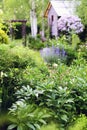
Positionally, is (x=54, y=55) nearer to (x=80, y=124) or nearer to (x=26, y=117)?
(x=80, y=124)

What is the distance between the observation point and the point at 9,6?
66.9 ft

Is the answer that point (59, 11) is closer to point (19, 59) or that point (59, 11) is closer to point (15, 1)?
point (15, 1)

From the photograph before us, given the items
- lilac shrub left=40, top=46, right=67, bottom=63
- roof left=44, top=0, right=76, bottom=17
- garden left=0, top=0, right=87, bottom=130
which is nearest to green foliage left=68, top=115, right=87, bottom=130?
garden left=0, top=0, right=87, bottom=130

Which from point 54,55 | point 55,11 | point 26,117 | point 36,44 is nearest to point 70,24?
point 36,44

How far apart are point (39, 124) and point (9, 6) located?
59.3ft

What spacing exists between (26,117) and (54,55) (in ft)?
18.9

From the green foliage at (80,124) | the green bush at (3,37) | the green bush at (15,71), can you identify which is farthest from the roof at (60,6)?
the green foliage at (80,124)

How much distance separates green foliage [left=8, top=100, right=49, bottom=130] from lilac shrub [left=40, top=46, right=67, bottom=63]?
5.14m

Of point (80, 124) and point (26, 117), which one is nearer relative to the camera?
point (26, 117)

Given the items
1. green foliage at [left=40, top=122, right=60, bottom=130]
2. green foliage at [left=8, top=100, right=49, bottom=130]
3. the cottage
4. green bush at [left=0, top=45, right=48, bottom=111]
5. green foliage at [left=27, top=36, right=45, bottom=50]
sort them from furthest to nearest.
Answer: the cottage, green foliage at [left=27, top=36, right=45, bottom=50], green bush at [left=0, top=45, right=48, bottom=111], green foliage at [left=40, top=122, right=60, bottom=130], green foliage at [left=8, top=100, right=49, bottom=130]

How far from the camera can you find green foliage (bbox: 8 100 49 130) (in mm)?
3082

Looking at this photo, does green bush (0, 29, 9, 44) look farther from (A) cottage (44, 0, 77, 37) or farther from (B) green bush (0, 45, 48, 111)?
(A) cottage (44, 0, 77, 37)

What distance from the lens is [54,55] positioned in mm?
8766

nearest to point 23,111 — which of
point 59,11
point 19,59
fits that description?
point 19,59
